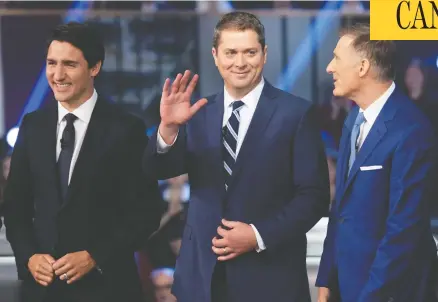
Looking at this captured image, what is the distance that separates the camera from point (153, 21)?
10.8 feet

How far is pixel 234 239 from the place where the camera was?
2.48 meters

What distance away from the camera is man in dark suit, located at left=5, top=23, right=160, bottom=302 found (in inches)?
107

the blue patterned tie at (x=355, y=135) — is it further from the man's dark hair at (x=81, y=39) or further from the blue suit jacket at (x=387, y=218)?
the man's dark hair at (x=81, y=39)

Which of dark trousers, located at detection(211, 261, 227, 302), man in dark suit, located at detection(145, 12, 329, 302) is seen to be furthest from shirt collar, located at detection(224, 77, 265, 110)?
dark trousers, located at detection(211, 261, 227, 302)

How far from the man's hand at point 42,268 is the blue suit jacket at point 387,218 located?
92cm

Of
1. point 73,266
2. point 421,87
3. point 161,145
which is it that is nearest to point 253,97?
point 161,145

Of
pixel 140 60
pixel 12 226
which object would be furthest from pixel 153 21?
pixel 12 226

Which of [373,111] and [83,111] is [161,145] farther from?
[373,111]

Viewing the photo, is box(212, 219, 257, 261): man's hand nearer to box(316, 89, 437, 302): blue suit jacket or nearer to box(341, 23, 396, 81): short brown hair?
box(316, 89, 437, 302): blue suit jacket

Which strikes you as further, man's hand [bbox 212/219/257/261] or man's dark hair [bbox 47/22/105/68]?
man's dark hair [bbox 47/22/105/68]

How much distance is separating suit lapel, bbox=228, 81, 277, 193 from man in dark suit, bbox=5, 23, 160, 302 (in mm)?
416

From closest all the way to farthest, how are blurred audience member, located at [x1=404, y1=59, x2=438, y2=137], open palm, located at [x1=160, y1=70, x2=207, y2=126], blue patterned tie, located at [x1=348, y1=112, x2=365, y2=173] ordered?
open palm, located at [x1=160, y1=70, x2=207, y2=126]
blue patterned tie, located at [x1=348, y1=112, x2=365, y2=173]
blurred audience member, located at [x1=404, y1=59, x2=438, y2=137]

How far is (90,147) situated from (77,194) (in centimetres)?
18

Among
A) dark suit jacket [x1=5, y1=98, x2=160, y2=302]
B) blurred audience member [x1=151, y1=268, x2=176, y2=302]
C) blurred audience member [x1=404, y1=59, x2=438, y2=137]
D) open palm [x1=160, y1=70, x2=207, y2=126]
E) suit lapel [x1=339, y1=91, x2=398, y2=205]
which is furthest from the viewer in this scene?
blurred audience member [x1=151, y1=268, x2=176, y2=302]
